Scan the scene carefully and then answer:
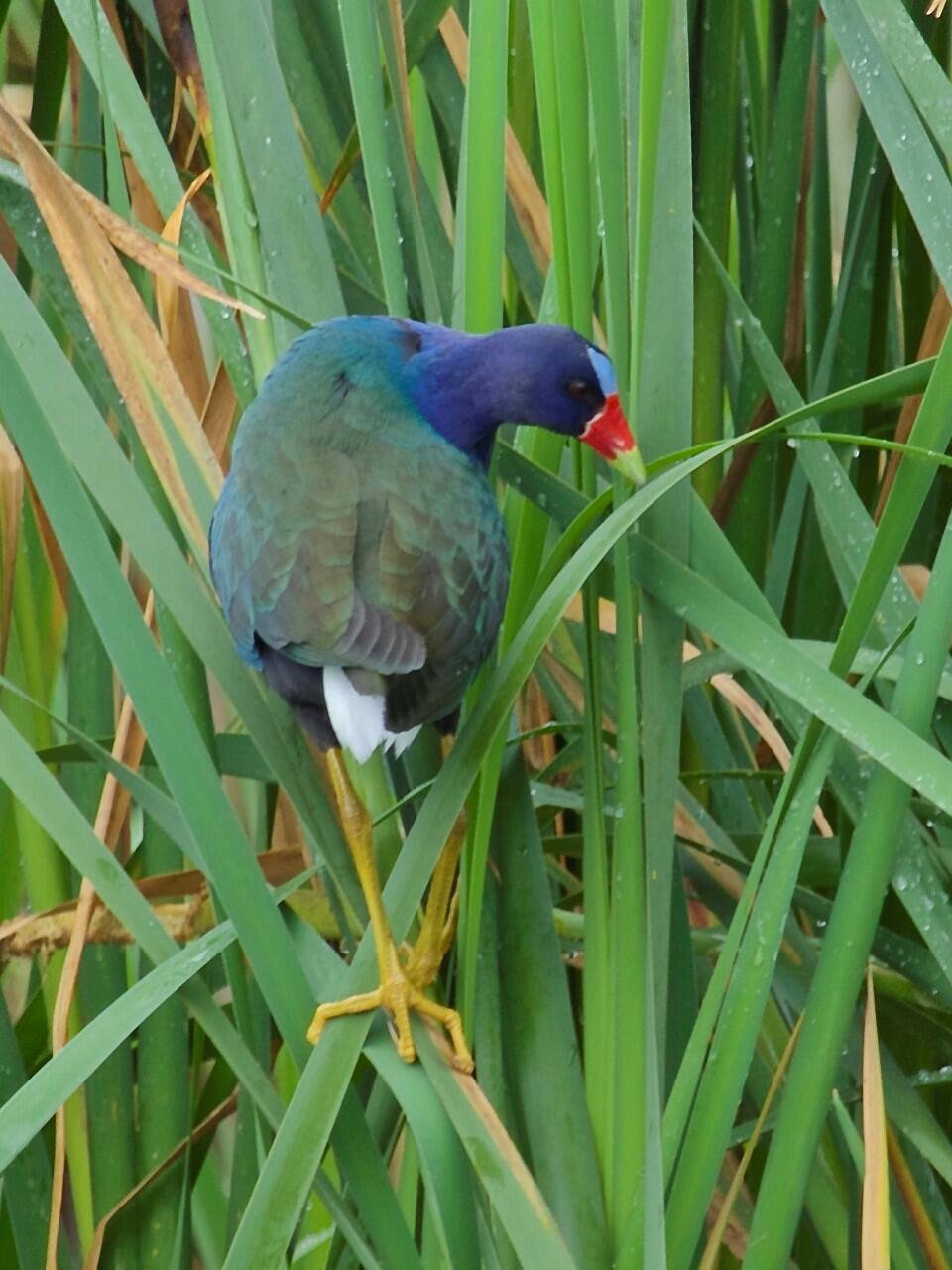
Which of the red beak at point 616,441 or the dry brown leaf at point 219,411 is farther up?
the red beak at point 616,441

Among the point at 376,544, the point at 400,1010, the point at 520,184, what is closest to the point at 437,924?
the point at 400,1010

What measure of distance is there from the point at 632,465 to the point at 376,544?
0.17 metres

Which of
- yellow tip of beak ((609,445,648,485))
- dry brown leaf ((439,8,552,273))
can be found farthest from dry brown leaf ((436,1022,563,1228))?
dry brown leaf ((439,8,552,273))

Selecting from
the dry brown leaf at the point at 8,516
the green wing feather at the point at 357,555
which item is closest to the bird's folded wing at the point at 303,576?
the green wing feather at the point at 357,555

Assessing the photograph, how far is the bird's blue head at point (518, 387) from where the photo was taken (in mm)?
884

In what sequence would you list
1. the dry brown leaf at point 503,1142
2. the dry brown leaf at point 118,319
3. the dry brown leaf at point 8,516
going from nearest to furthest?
the dry brown leaf at point 503,1142 < the dry brown leaf at point 118,319 < the dry brown leaf at point 8,516

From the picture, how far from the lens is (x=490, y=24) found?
842 mm

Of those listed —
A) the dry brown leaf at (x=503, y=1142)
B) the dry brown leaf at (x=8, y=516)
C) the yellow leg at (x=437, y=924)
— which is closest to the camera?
the dry brown leaf at (x=503, y=1142)

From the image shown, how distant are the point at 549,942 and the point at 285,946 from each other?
0.17 meters

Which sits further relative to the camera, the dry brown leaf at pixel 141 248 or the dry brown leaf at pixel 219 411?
the dry brown leaf at pixel 219 411

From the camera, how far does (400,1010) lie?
849 millimetres

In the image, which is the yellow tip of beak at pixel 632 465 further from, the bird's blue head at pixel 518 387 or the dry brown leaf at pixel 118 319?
the dry brown leaf at pixel 118 319

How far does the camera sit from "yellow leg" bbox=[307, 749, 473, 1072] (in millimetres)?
800

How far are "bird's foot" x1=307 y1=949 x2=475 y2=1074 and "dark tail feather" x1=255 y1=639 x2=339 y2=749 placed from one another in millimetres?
165
